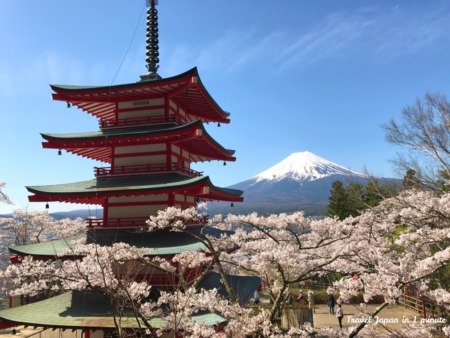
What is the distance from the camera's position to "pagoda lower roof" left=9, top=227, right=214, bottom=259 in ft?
37.3

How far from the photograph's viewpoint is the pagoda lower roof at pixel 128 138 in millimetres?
12969

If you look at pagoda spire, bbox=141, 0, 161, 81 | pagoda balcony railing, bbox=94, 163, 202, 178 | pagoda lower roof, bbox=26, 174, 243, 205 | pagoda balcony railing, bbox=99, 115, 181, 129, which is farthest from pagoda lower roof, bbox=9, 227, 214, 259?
pagoda spire, bbox=141, 0, 161, 81

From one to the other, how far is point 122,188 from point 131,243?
6.69 feet

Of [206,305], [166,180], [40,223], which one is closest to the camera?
[206,305]

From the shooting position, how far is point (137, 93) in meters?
14.1

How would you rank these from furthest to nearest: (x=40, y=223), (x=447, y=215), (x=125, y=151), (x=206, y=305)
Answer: (x=40, y=223) < (x=125, y=151) < (x=447, y=215) < (x=206, y=305)

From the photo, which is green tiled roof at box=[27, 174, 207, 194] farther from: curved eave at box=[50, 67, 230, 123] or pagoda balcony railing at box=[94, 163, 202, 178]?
curved eave at box=[50, 67, 230, 123]

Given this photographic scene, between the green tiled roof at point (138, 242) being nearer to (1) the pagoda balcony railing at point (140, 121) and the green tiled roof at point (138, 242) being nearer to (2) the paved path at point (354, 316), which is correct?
(1) the pagoda balcony railing at point (140, 121)

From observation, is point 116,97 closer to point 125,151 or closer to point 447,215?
point 125,151

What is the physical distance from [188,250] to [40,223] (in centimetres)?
2111

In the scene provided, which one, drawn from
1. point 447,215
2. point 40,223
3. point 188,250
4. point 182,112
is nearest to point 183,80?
point 182,112

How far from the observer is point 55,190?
45.1 ft

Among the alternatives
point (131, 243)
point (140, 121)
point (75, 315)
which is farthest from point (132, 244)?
point (140, 121)

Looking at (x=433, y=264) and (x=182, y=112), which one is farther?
(x=182, y=112)
